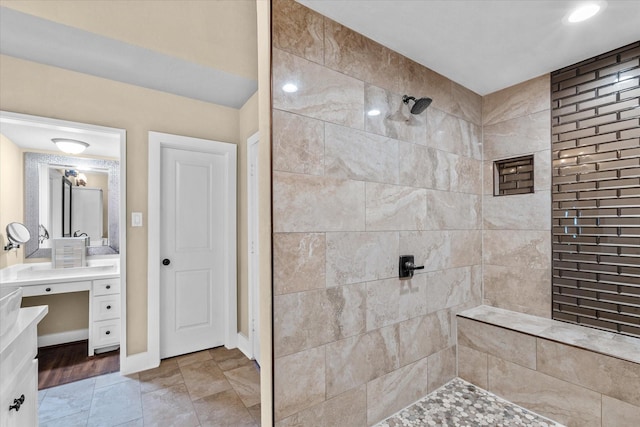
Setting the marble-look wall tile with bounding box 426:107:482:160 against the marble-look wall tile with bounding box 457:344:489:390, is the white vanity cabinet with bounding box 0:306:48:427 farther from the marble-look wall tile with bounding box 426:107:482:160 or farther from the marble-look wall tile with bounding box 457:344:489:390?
the marble-look wall tile with bounding box 457:344:489:390

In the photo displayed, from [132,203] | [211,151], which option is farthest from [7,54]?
[211,151]

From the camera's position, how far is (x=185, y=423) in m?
1.92

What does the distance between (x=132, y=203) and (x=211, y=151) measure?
90 cm

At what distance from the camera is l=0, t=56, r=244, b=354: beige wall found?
228cm

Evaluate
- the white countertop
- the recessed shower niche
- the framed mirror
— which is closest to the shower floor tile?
the recessed shower niche

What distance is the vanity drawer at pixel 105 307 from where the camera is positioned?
2.91m

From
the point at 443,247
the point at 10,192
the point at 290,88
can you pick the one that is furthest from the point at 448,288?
the point at 10,192

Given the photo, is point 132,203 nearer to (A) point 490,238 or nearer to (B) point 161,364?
(B) point 161,364

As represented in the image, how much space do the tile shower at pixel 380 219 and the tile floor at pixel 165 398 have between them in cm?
87

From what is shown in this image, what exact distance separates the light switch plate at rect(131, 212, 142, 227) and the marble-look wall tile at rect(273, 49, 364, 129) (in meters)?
1.93

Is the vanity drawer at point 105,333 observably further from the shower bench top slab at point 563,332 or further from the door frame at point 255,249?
the shower bench top slab at point 563,332

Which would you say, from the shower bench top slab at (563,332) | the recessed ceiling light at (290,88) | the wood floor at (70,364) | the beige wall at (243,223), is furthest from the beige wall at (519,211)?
the wood floor at (70,364)

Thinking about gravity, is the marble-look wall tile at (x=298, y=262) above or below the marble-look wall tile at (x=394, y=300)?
above

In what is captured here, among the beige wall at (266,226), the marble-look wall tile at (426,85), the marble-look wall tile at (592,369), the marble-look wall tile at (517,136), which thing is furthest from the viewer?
the marble-look wall tile at (517,136)
